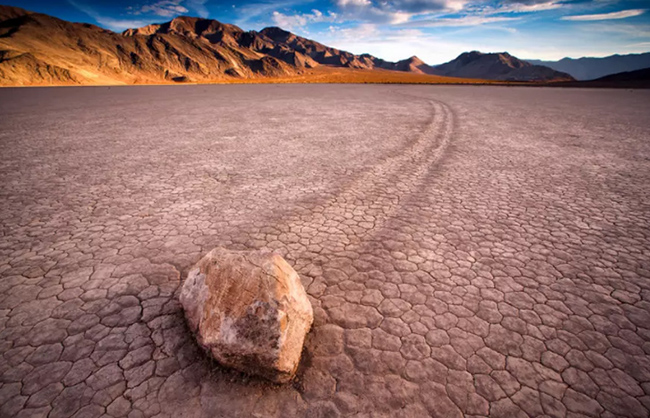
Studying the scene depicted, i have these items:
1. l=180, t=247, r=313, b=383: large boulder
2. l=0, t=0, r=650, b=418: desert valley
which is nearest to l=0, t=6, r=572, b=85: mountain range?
l=0, t=0, r=650, b=418: desert valley

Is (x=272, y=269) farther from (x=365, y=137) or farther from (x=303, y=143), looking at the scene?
(x=365, y=137)

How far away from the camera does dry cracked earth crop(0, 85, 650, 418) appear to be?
231 cm

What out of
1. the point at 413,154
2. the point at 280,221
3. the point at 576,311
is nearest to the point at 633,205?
the point at 576,311

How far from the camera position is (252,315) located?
2342 millimetres

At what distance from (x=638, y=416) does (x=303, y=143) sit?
9.53 m

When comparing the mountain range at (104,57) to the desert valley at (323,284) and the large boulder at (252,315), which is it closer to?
the desert valley at (323,284)

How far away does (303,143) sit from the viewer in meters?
10.4

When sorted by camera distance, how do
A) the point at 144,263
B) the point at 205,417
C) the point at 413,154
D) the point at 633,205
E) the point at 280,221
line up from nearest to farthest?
the point at 205,417
the point at 144,263
the point at 280,221
the point at 633,205
the point at 413,154

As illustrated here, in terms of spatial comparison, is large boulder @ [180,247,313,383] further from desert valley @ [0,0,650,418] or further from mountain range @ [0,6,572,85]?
mountain range @ [0,6,572,85]

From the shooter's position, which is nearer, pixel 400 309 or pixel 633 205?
pixel 400 309

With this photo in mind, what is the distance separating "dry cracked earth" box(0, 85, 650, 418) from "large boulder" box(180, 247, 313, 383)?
19 centimetres

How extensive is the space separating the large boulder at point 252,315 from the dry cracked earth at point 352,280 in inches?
7.4

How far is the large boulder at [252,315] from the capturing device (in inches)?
91.1

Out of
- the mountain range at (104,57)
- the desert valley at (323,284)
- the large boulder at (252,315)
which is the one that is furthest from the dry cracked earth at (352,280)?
the mountain range at (104,57)
